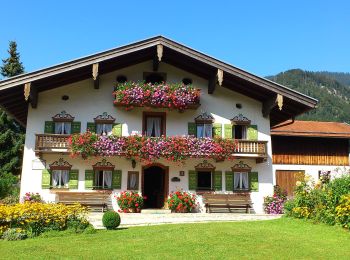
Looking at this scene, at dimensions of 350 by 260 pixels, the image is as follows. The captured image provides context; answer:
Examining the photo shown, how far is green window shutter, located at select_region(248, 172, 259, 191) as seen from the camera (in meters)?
22.6

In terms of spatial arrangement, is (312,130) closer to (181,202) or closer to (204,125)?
(204,125)

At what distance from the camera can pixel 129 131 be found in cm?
2227

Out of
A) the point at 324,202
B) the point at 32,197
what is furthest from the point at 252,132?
the point at 32,197

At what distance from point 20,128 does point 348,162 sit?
1075 inches

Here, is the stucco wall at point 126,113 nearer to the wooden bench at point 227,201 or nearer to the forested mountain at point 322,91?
the wooden bench at point 227,201

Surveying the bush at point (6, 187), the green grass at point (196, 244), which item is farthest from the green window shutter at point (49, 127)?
the green grass at point (196, 244)

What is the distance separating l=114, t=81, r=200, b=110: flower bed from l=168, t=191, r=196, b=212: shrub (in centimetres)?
438

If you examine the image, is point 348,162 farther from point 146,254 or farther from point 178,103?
point 146,254

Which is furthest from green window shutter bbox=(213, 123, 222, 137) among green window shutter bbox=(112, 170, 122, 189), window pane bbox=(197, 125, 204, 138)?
green window shutter bbox=(112, 170, 122, 189)

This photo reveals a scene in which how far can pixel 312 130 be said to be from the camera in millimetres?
32281

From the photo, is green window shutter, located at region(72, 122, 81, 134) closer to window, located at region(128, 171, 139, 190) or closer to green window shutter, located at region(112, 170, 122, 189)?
green window shutter, located at region(112, 170, 122, 189)

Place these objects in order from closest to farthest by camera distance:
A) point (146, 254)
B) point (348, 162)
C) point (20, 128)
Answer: point (146, 254) → point (348, 162) → point (20, 128)

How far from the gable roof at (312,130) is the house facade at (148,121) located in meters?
7.87

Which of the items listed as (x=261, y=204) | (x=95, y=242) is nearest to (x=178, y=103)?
(x=261, y=204)
